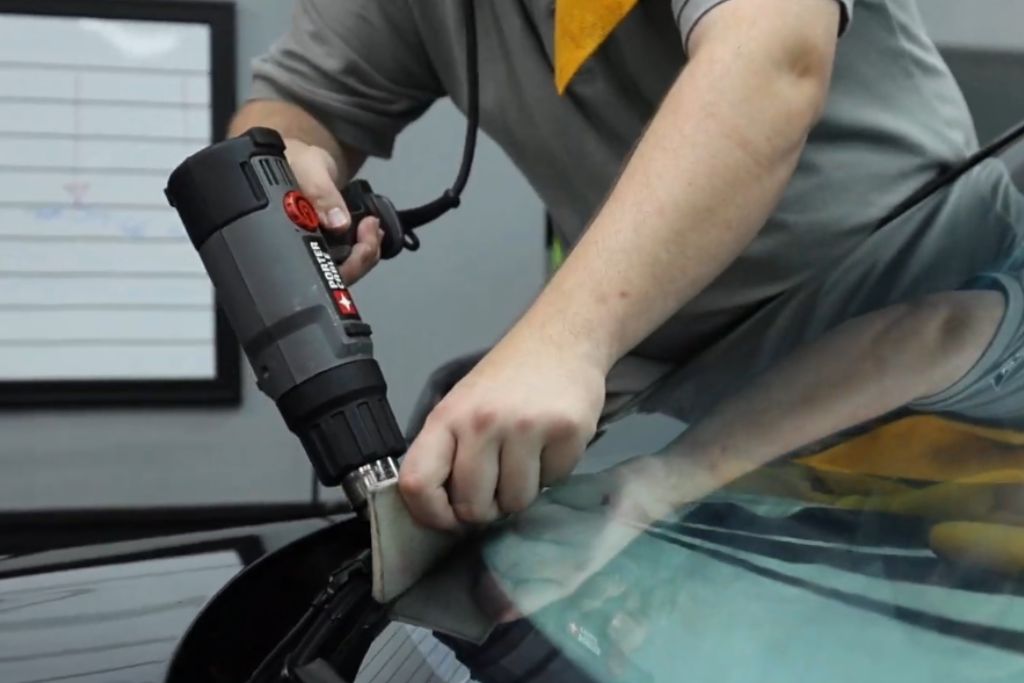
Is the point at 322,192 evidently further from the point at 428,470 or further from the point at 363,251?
the point at 428,470

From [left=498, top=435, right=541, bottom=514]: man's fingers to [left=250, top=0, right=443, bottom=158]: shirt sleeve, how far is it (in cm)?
59

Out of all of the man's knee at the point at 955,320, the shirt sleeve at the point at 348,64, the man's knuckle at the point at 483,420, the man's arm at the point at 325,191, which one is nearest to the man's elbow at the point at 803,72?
the man's knee at the point at 955,320

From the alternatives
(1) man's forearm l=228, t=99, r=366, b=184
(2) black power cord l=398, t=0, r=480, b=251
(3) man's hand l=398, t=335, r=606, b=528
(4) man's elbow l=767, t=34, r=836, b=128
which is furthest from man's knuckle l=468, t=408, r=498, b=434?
(1) man's forearm l=228, t=99, r=366, b=184

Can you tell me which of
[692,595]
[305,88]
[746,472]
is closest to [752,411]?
[746,472]

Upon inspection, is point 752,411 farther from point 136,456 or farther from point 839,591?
point 136,456

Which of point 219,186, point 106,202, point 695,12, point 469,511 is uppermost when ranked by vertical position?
point 695,12

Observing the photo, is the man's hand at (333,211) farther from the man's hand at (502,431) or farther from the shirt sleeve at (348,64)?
the man's hand at (502,431)

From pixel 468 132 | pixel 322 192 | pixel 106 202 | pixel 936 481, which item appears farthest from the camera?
pixel 106 202

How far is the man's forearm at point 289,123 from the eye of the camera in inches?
38.0

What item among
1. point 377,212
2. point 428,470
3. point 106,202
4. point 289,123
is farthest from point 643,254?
point 106,202

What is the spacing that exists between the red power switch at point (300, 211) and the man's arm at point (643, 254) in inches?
8.3

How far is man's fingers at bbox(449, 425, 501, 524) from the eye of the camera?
453 mm

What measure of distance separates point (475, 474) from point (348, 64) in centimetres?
62

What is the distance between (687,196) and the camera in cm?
50
